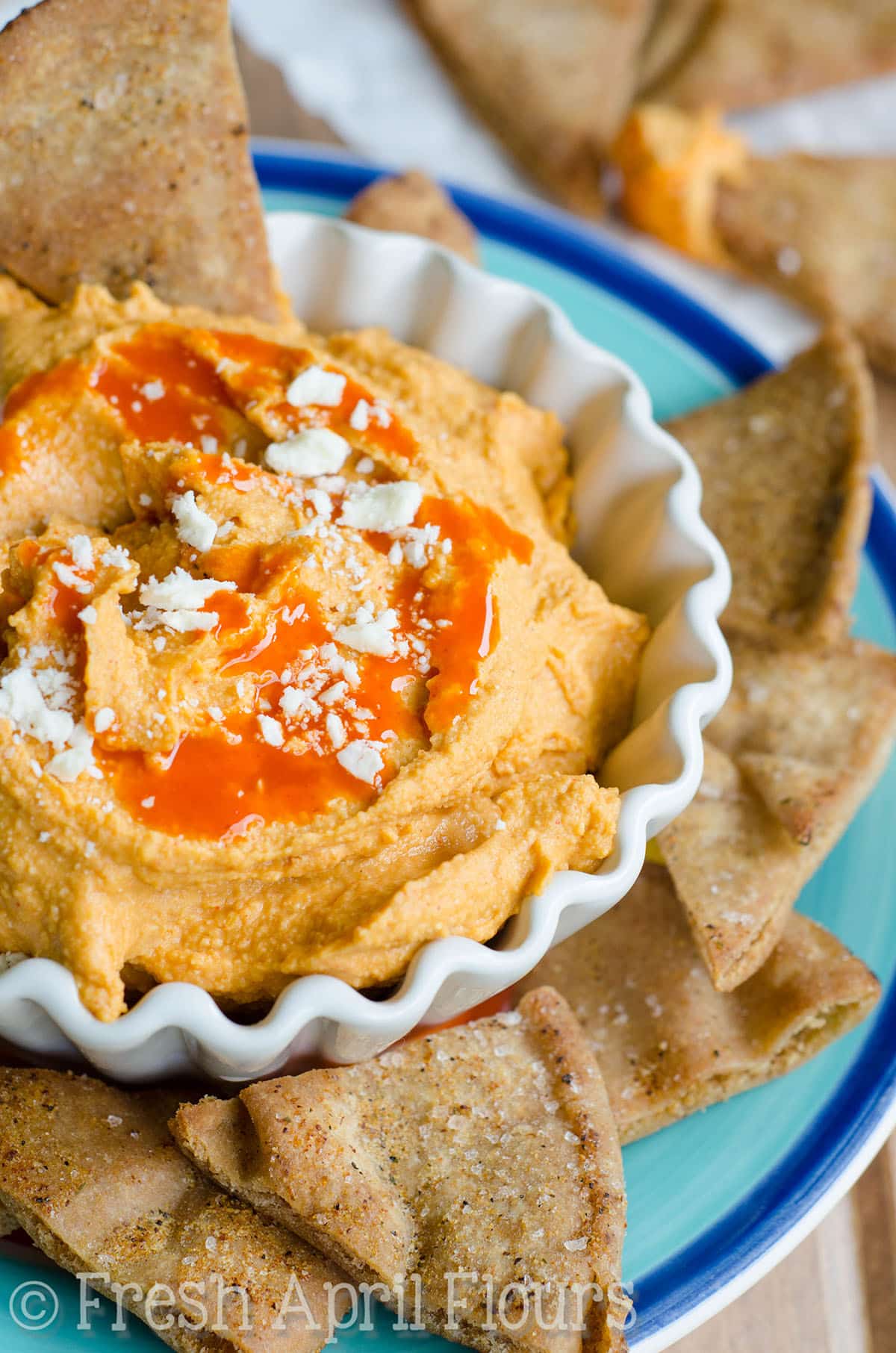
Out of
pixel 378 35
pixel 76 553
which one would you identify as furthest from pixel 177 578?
pixel 378 35

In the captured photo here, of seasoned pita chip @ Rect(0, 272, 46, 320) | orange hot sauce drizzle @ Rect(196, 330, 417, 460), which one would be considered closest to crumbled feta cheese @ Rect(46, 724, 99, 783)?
orange hot sauce drizzle @ Rect(196, 330, 417, 460)

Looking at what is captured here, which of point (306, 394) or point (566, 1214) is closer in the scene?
point (566, 1214)

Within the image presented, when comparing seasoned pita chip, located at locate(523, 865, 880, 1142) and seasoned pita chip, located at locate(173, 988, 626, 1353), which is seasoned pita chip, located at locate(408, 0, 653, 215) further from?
seasoned pita chip, located at locate(173, 988, 626, 1353)

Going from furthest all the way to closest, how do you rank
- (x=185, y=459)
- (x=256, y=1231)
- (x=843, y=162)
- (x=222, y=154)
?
(x=843, y=162), (x=222, y=154), (x=185, y=459), (x=256, y=1231)

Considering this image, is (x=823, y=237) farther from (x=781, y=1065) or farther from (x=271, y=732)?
(x=271, y=732)

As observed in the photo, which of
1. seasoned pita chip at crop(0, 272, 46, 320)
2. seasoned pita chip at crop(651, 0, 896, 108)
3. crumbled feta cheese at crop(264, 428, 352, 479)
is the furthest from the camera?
seasoned pita chip at crop(651, 0, 896, 108)

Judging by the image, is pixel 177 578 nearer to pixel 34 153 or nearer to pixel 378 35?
pixel 34 153

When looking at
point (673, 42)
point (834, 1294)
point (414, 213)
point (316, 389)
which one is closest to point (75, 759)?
point (316, 389)
